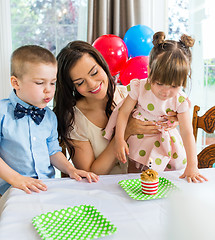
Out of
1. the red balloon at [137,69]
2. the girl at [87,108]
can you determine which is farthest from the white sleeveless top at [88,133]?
the red balloon at [137,69]

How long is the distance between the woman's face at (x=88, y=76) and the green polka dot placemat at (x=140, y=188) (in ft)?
1.93

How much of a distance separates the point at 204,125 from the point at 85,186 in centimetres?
91

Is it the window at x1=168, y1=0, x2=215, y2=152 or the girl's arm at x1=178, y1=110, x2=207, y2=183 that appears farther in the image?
the window at x1=168, y1=0, x2=215, y2=152

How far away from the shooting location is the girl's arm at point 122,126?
1.41 meters

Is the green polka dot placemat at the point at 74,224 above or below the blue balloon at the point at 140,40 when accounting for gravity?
below

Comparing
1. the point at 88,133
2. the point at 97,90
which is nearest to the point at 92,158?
the point at 88,133

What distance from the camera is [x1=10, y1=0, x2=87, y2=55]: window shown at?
3506 millimetres

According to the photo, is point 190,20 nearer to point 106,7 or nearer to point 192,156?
point 106,7

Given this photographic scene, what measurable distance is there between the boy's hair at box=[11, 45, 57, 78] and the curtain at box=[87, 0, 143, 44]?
6.88 feet

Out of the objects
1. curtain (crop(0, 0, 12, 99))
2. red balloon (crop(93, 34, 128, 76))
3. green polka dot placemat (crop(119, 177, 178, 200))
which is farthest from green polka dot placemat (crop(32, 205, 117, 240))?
curtain (crop(0, 0, 12, 99))

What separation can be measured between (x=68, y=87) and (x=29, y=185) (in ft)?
2.19

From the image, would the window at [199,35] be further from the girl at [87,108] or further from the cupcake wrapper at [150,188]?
the cupcake wrapper at [150,188]

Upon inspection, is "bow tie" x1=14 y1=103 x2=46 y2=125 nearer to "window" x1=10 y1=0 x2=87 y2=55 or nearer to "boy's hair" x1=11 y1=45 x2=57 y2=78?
"boy's hair" x1=11 y1=45 x2=57 y2=78

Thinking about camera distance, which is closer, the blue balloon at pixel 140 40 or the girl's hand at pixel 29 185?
the girl's hand at pixel 29 185
